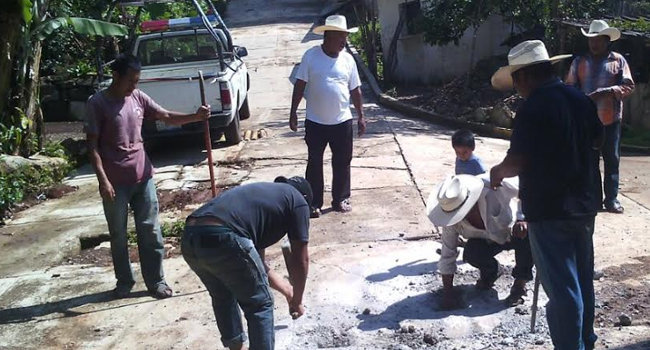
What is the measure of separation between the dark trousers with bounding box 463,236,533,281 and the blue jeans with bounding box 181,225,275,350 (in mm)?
1759

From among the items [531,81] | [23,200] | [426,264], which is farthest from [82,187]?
[531,81]

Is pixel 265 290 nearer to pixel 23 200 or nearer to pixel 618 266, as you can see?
pixel 618 266

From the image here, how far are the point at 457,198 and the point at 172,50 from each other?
8.14 metres

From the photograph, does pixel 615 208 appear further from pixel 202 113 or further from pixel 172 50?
pixel 172 50

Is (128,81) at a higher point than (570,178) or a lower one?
higher

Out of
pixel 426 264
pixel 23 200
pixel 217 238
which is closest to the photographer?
pixel 217 238

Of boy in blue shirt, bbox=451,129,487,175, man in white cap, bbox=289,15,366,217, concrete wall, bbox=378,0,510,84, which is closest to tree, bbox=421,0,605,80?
concrete wall, bbox=378,0,510,84

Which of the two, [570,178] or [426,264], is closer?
[570,178]

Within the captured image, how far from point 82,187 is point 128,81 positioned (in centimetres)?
469

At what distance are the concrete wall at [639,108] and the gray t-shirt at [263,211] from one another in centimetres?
916

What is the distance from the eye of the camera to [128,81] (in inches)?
Result: 228

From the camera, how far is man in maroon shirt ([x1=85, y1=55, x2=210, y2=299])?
5801 millimetres

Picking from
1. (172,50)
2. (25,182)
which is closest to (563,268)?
(25,182)

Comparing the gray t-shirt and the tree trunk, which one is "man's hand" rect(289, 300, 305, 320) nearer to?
the gray t-shirt
